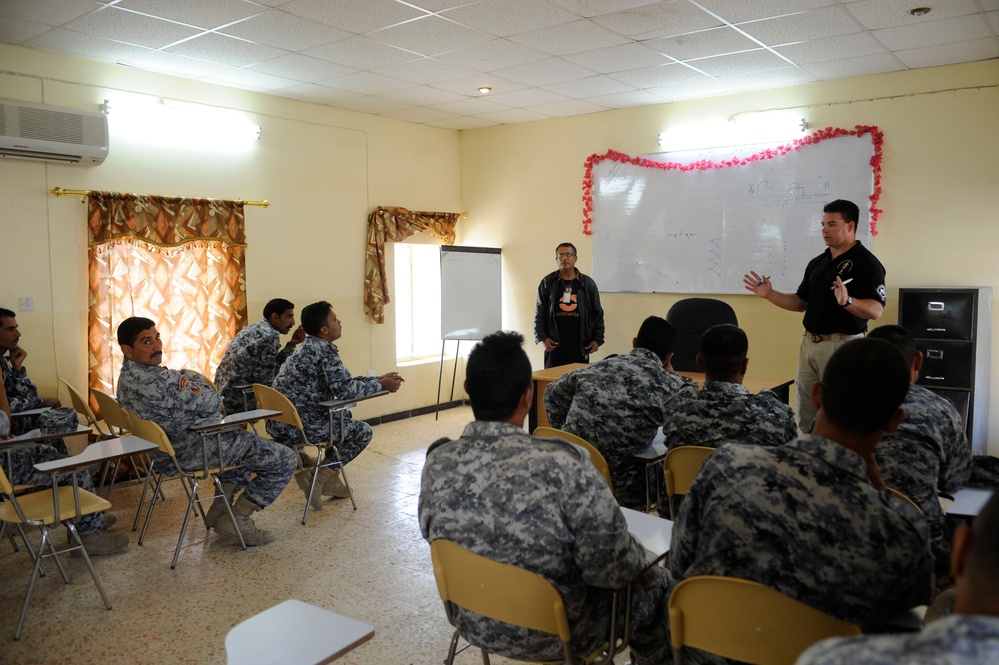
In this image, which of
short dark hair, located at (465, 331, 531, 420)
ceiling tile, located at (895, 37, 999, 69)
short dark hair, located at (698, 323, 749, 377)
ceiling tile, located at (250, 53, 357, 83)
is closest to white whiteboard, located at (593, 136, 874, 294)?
ceiling tile, located at (895, 37, 999, 69)

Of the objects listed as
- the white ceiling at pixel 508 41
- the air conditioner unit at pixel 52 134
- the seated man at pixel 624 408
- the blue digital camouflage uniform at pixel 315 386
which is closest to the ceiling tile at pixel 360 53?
the white ceiling at pixel 508 41

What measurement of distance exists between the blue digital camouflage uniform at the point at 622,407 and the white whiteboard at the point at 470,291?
13.1 ft

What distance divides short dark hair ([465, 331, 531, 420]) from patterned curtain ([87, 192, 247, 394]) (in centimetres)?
410

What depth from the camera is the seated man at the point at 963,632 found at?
0.86 metres

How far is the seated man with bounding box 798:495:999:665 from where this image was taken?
2.83ft

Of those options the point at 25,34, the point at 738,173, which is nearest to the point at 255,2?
the point at 25,34

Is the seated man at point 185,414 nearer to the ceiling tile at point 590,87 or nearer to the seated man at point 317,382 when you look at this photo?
the seated man at point 317,382

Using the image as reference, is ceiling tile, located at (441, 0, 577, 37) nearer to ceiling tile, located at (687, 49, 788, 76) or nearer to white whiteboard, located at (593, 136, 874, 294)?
ceiling tile, located at (687, 49, 788, 76)

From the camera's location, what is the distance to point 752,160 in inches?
236

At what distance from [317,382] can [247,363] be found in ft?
3.04

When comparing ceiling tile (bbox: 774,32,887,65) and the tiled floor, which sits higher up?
ceiling tile (bbox: 774,32,887,65)

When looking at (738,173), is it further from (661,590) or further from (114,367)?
(114,367)

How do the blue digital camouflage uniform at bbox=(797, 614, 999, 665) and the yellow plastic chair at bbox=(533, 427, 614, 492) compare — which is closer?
the blue digital camouflage uniform at bbox=(797, 614, 999, 665)

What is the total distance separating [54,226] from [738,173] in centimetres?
517
